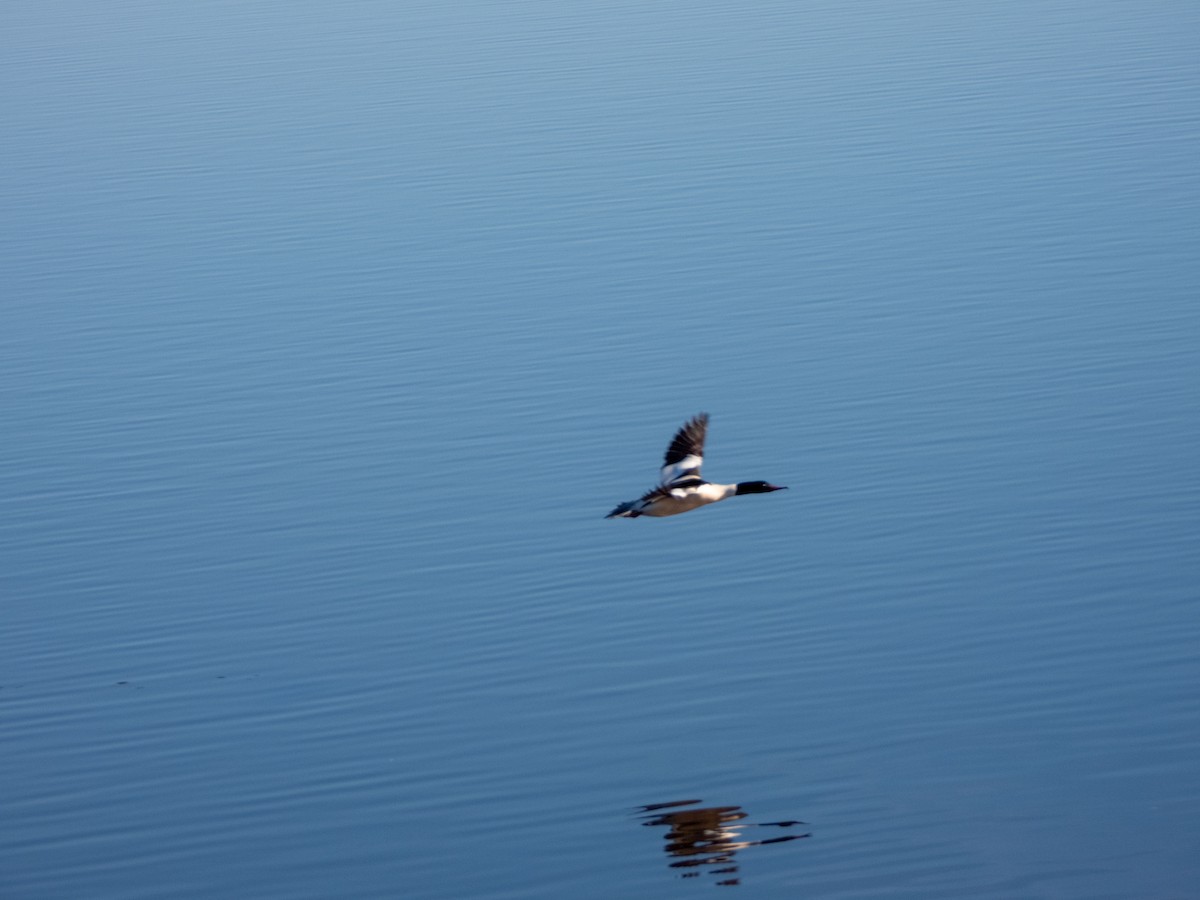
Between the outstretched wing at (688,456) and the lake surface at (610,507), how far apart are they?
1.50m

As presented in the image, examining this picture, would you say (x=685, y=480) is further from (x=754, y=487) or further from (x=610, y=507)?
(x=610, y=507)

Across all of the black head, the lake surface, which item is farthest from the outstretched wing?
the lake surface

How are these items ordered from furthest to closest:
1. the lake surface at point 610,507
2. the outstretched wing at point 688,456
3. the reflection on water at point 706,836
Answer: the outstretched wing at point 688,456 → the lake surface at point 610,507 → the reflection on water at point 706,836

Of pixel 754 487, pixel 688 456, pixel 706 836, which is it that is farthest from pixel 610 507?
pixel 706 836

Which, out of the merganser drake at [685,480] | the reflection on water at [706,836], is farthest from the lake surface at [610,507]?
the merganser drake at [685,480]

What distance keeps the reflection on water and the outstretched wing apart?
2675 mm

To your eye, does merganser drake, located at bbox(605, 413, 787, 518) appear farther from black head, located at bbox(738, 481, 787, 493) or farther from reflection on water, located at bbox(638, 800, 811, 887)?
reflection on water, located at bbox(638, 800, 811, 887)

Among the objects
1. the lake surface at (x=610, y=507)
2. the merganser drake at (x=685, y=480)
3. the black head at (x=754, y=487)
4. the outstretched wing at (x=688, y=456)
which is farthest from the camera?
the black head at (x=754, y=487)

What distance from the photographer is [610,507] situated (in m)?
17.6

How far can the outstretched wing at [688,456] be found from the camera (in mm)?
14844

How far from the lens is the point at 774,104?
34062 mm

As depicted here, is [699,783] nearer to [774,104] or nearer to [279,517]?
[279,517]

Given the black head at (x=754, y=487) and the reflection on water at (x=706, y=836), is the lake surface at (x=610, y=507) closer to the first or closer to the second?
the reflection on water at (x=706, y=836)

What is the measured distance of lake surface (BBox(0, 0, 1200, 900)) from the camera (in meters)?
13.4
